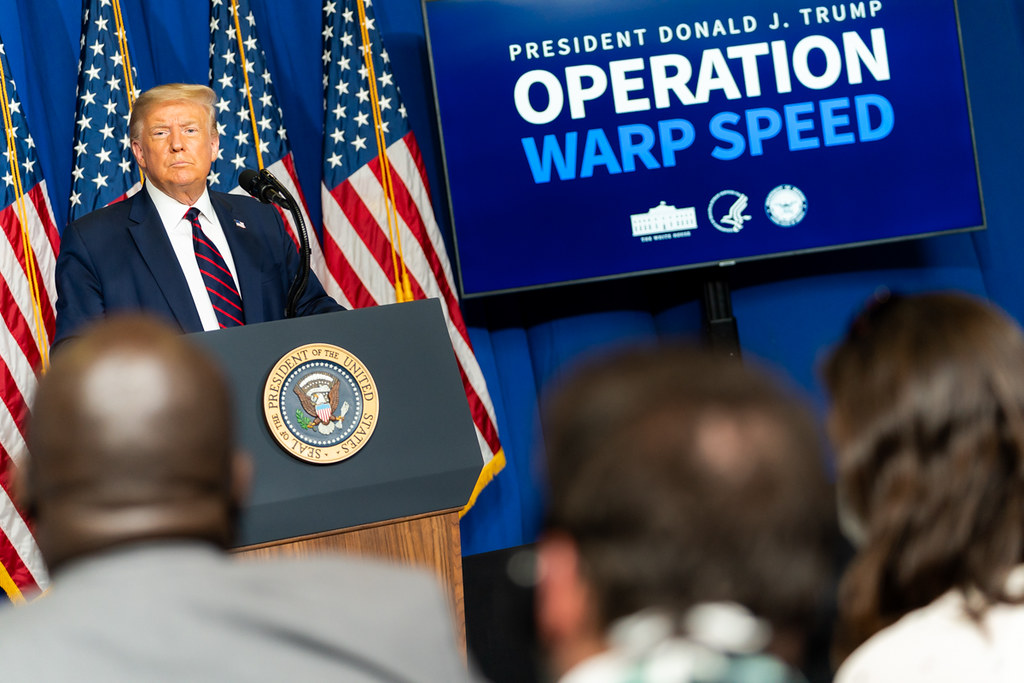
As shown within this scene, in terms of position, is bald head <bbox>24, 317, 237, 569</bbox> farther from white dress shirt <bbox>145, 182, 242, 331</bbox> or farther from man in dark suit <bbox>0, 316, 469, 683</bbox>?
white dress shirt <bbox>145, 182, 242, 331</bbox>

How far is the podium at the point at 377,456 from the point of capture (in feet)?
7.18

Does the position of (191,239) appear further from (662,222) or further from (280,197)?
(662,222)

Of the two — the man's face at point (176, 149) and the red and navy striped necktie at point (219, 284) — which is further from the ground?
the man's face at point (176, 149)

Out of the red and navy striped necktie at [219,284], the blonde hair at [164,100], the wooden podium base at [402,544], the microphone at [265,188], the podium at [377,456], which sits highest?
the blonde hair at [164,100]

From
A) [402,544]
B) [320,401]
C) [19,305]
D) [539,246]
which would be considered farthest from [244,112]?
[402,544]

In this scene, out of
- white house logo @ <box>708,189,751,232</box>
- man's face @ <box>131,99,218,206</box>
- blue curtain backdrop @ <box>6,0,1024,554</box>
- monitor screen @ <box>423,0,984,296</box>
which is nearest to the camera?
man's face @ <box>131,99,218,206</box>

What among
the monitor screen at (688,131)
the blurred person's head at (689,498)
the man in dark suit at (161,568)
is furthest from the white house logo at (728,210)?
the blurred person's head at (689,498)

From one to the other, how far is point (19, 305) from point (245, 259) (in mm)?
1434

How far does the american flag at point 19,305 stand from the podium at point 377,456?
1892 millimetres

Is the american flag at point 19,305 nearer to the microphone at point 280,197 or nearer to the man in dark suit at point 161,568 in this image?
the microphone at point 280,197

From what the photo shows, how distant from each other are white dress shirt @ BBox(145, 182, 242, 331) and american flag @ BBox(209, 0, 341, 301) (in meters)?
1.35

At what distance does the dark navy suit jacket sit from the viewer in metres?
2.77

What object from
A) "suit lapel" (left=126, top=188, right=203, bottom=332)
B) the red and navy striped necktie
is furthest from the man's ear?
the red and navy striped necktie

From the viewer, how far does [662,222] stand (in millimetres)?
4523
